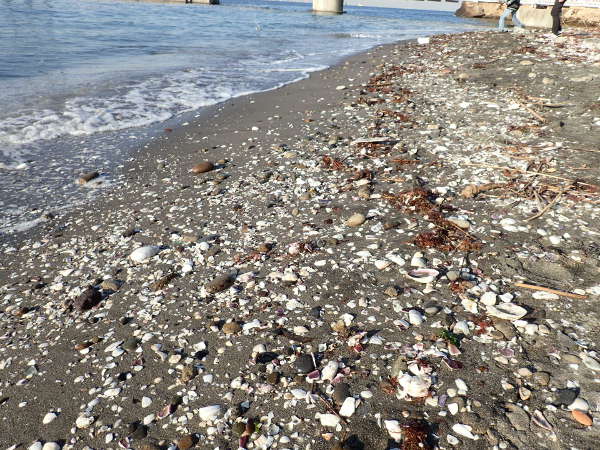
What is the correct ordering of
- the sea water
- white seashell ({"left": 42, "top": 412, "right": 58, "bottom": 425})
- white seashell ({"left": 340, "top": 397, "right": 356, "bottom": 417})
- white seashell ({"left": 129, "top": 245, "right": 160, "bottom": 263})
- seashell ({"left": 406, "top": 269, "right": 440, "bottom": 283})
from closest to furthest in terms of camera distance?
white seashell ({"left": 340, "top": 397, "right": 356, "bottom": 417}) → white seashell ({"left": 42, "top": 412, "right": 58, "bottom": 425}) → seashell ({"left": 406, "top": 269, "right": 440, "bottom": 283}) → white seashell ({"left": 129, "top": 245, "right": 160, "bottom": 263}) → the sea water

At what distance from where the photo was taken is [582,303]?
3.00 metres

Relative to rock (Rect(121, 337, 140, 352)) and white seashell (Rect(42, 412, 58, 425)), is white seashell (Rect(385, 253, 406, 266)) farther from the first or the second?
white seashell (Rect(42, 412, 58, 425))

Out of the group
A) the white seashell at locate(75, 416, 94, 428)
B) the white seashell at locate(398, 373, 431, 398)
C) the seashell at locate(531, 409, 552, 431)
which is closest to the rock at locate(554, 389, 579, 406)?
the seashell at locate(531, 409, 552, 431)

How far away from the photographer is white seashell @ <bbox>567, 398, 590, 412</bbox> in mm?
2219

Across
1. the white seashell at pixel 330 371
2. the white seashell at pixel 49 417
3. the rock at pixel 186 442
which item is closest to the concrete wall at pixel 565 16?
the white seashell at pixel 330 371

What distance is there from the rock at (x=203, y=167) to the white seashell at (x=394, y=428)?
4.80m

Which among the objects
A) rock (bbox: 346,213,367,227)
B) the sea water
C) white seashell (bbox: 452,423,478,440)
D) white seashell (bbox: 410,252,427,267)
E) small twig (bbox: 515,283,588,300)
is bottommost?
white seashell (bbox: 452,423,478,440)

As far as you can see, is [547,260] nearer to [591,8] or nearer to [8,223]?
[8,223]

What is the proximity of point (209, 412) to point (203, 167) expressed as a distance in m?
4.38

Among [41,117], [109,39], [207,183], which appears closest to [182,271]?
[207,183]

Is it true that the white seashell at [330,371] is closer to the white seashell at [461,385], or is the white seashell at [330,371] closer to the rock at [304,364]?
the rock at [304,364]

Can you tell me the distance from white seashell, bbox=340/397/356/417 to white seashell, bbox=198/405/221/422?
2.64ft

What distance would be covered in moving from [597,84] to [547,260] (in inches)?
276

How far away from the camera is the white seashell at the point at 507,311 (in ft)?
9.51
